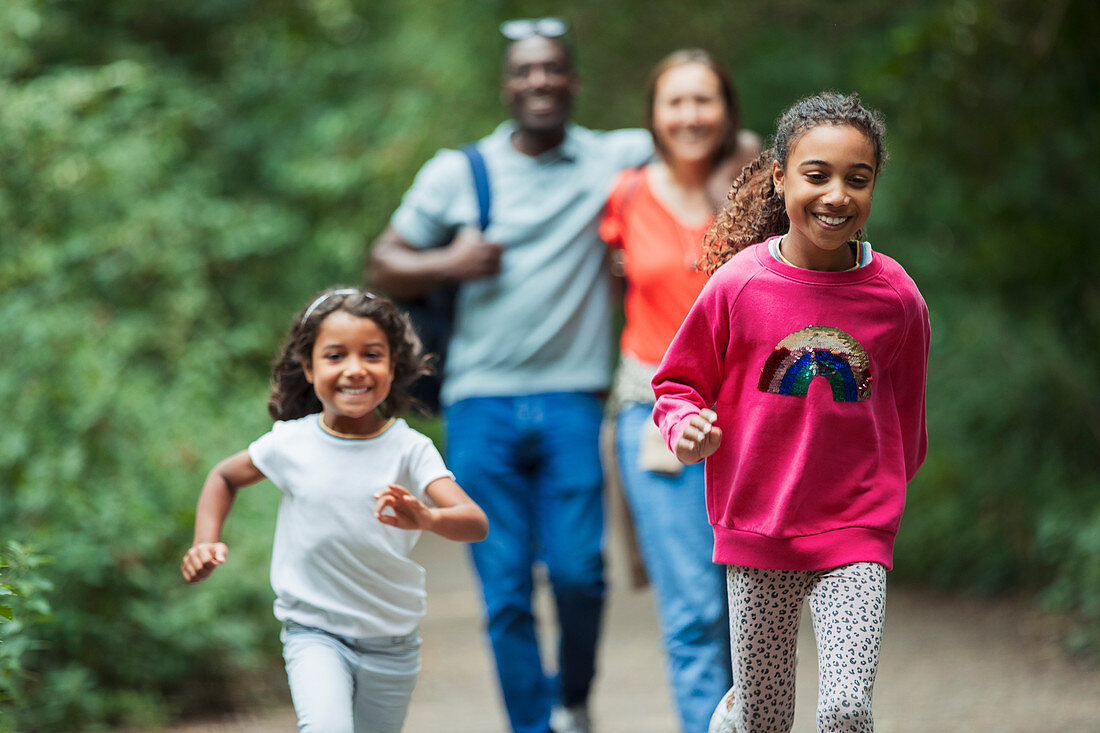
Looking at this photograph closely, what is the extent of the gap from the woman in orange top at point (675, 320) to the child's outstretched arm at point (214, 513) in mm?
1332

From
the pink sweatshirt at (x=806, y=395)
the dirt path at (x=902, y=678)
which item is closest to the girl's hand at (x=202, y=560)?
the pink sweatshirt at (x=806, y=395)

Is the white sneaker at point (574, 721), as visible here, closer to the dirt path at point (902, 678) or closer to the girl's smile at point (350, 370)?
the dirt path at point (902, 678)

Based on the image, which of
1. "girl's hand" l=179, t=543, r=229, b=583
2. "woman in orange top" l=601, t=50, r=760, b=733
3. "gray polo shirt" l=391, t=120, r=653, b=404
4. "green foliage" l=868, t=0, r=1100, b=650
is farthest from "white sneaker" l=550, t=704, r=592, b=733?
"green foliage" l=868, t=0, r=1100, b=650

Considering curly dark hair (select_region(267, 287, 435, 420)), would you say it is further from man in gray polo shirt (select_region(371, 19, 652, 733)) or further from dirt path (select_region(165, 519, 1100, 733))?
dirt path (select_region(165, 519, 1100, 733))

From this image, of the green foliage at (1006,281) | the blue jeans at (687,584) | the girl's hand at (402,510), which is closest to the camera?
the girl's hand at (402,510)

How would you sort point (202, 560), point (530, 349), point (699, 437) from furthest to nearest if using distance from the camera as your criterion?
point (530, 349), point (202, 560), point (699, 437)

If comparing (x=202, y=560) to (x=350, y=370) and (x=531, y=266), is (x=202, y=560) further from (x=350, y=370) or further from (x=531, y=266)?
(x=531, y=266)

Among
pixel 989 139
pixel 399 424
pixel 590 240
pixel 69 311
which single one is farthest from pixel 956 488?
pixel 399 424

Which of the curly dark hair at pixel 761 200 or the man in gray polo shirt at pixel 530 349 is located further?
the man in gray polo shirt at pixel 530 349

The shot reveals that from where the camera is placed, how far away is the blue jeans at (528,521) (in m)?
4.62

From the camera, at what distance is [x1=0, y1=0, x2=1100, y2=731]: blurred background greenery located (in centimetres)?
593

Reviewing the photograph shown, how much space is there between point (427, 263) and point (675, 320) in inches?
41.0

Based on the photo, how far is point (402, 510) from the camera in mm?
3053

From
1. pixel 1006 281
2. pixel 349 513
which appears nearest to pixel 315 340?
pixel 349 513
